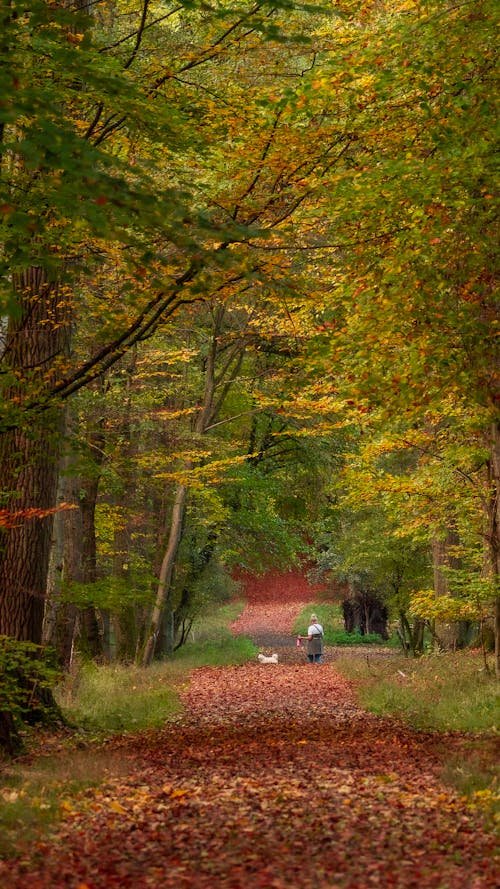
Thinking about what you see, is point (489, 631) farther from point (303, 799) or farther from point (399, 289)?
point (303, 799)

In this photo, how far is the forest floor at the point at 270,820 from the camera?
6.20 m

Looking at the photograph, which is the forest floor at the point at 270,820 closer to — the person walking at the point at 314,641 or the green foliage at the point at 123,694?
the green foliage at the point at 123,694

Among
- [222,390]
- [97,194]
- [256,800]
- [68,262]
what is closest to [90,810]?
[256,800]

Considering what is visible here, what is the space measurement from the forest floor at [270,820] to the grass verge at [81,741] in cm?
19

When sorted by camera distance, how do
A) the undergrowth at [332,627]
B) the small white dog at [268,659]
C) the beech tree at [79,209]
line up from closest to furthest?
1. the beech tree at [79,209]
2. the small white dog at [268,659]
3. the undergrowth at [332,627]

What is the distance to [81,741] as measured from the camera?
1202 centimetres

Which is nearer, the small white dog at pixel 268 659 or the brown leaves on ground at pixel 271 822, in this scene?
the brown leaves on ground at pixel 271 822

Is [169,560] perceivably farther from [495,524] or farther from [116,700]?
[495,524]

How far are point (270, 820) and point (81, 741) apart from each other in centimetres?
490

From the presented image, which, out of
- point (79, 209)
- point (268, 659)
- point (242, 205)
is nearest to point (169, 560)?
point (268, 659)

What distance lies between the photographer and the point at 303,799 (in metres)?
8.38

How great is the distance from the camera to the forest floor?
6.20 metres

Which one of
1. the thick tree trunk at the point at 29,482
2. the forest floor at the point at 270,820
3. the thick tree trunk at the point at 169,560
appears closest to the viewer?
the forest floor at the point at 270,820

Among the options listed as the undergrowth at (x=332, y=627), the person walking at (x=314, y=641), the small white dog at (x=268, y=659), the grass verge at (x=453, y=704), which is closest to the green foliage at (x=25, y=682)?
the grass verge at (x=453, y=704)
